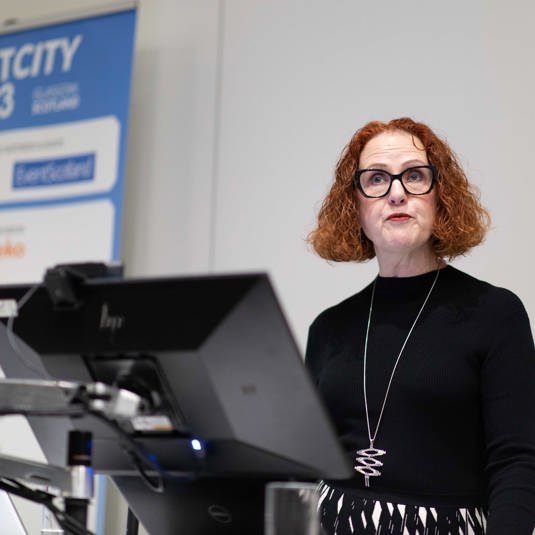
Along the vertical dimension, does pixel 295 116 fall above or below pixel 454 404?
above

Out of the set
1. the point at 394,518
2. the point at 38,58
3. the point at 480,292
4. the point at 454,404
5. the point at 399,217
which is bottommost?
the point at 394,518

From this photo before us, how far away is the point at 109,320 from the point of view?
4.39ft

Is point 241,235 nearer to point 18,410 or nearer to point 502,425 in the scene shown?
point 502,425

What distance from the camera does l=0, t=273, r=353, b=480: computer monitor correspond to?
1.26 m

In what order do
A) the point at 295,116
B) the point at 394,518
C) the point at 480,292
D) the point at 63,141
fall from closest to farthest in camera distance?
1. the point at 394,518
2. the point at 480,292
3. the point at 295,116
4. the point at 63,141

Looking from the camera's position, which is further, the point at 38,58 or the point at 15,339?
the point at 38,58

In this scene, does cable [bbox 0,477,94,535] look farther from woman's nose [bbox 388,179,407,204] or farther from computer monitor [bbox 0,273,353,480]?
woman's nose [bbox 388,179,407,204]

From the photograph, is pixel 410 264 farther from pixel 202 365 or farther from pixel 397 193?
pixel 202 365

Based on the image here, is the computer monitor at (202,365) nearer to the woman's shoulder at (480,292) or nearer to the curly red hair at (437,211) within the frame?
the woman's shoulder at (480,292)

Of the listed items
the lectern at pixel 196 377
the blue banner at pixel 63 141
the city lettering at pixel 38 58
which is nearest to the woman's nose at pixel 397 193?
the lectern at pixel 196 377

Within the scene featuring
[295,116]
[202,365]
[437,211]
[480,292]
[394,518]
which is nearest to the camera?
[202,365]

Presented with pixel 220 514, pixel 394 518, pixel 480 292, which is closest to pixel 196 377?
pixel 220 514

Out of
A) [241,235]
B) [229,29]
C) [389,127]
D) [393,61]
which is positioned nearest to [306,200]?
[241,235]

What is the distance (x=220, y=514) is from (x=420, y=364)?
57 cm
